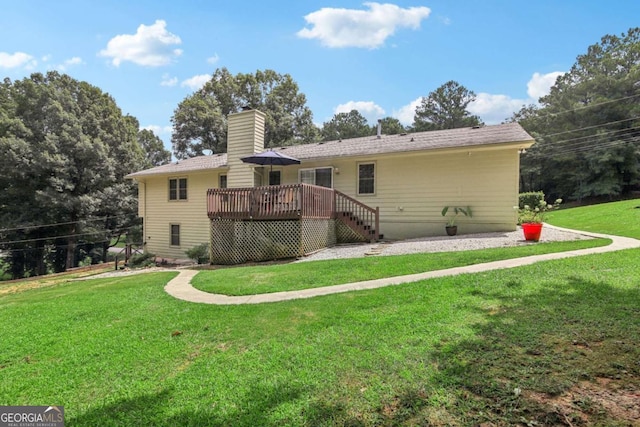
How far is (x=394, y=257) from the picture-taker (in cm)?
838

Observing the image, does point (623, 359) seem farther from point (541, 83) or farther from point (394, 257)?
point (541, 83)

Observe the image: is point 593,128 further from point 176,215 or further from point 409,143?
point 176,215

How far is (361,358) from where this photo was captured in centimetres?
325

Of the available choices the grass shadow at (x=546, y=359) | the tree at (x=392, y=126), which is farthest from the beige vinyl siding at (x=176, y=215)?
the tree at (x=392, y=126)

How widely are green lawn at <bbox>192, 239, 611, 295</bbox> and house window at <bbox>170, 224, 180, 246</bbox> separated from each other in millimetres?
10284

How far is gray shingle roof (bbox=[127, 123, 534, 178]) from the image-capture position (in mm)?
11414

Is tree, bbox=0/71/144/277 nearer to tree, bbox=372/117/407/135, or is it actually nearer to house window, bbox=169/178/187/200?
house window, bbox=169/178/187/200

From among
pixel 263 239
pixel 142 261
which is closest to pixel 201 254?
pixel 263 239

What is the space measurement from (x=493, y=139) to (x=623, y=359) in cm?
984

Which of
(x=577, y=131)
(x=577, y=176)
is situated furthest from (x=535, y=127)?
(x=577, y=176)

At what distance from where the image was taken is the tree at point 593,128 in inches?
1207

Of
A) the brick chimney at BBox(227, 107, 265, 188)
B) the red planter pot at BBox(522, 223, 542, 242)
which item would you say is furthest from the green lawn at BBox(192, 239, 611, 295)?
the brick chimney at BBox(227, 107, 265, 188)

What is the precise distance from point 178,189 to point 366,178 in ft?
34.4

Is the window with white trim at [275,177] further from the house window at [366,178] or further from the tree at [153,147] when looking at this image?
the tree at [153,147]
